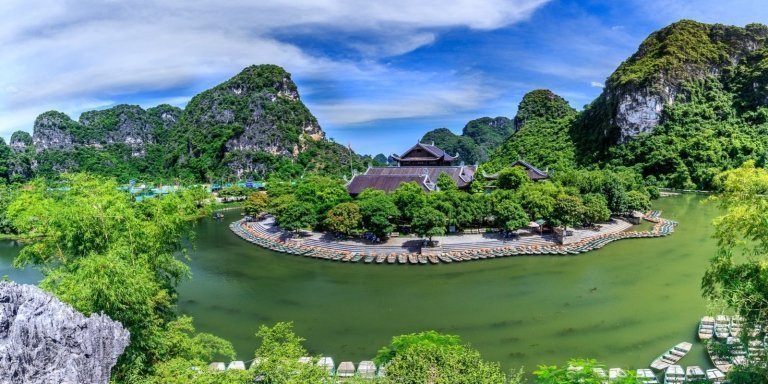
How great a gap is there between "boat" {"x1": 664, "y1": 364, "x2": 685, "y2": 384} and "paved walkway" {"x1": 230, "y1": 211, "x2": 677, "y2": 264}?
41.2 ft

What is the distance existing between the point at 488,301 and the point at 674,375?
728 centimetres

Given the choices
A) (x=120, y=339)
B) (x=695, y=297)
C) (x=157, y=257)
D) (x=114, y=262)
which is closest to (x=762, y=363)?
(x=695, y=297)

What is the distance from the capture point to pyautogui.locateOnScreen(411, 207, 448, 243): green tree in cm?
2366

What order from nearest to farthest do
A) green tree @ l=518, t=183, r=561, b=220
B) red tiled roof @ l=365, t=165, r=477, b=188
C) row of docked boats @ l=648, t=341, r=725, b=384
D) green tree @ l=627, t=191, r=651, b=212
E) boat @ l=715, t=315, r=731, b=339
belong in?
row of docked boats @ l=648, t=341, r=725, b=384 < boat @ l=715, t=315, r=731, b=339 < green tree @ l=518, t=183, r=561, b=220 < green tree @ l=627, t=191, r=651, b=212 < red tiled roof @ l=365, t=165, r=477, b=188

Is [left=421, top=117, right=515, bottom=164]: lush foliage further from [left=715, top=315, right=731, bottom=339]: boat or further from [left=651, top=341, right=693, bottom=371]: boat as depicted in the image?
[left=651, top=341, right=693, bottom=371]: boat

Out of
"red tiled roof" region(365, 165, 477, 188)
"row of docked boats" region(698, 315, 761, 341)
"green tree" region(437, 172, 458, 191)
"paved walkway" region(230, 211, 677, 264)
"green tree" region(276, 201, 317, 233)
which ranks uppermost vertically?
"red tiled roof" region(365, 165, 477, 188)

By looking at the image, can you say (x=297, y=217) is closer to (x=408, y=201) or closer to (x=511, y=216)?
(x=408, y=201)

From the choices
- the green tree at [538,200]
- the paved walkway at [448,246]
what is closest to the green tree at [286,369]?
the paved walkway at [448,246]

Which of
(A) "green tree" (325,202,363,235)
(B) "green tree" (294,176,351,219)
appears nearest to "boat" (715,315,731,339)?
(A) "green tree" (325,202,363,235)

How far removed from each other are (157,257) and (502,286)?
45.1 feet

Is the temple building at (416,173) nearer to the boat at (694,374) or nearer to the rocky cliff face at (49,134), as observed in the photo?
the boat at (694,374)

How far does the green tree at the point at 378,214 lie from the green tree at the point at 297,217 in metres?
3.72

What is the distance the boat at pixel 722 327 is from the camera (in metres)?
12.9

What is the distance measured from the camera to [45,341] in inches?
250
